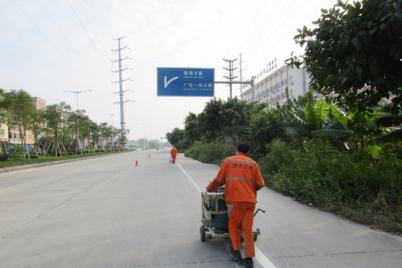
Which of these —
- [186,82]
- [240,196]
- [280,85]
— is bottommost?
[240,196]

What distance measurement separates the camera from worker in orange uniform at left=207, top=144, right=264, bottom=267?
5.21 m

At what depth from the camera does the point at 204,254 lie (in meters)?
5.75

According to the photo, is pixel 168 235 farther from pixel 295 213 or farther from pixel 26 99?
pixel 26 99

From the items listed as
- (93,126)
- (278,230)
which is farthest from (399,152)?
(93,126)

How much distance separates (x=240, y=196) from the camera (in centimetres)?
521

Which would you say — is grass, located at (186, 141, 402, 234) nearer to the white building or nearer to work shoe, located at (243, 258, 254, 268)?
work shoe, located at (243, 258, 254, 268)

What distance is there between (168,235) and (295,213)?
10.8 ft

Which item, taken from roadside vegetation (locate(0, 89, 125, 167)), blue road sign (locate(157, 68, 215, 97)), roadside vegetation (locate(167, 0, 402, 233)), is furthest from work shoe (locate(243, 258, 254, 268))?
roadside vegetation (locate(0, 89, 125, 167))

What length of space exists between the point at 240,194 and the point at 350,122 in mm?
9074

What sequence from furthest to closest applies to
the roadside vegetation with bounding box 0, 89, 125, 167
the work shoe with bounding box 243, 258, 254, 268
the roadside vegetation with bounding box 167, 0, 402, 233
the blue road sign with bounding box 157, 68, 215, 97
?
the roadside vegetation with bounding box 0, 89, 125, 167
the blue road sign with bounding box 157, 68, 215, 97
the roadside vegetation with bounding box 167, 0, 402, 233
the work shoe with bounding box 243, 258, 254, 268

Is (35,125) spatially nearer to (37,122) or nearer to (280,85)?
(37,122)

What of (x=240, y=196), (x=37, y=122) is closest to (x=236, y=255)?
(x=240, y=196)

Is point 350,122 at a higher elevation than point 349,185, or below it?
higher

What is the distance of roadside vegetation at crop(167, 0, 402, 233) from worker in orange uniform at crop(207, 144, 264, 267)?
1877 millimetres
